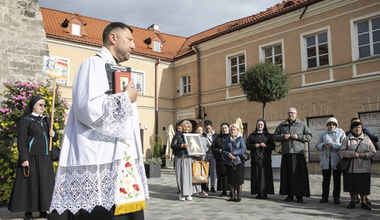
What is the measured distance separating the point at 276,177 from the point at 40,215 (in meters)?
8.31

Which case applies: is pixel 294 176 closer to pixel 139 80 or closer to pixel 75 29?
pixel 139 80

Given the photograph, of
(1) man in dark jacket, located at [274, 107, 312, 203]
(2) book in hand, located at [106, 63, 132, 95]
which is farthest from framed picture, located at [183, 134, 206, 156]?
(2) book in hand, located at [106, 63, 132, 95]

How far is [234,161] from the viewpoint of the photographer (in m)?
8.23

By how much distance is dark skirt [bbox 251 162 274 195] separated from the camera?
837 cm

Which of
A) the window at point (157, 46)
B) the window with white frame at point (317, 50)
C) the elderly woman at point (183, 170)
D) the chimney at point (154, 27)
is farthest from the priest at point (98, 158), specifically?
the chimney at point (154, 27)

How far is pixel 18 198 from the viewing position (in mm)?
5762

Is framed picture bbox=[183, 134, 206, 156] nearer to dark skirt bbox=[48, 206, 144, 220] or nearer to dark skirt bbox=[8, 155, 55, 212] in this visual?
dark skirt bbox=[8, 155, 55, 212]

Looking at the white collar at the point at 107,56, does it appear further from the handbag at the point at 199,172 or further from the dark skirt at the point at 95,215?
the handbag at the point at 199,172

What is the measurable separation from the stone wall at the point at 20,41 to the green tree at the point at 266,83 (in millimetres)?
7988

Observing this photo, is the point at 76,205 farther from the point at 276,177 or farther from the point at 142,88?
the point at 142,88

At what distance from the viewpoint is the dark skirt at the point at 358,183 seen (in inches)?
263

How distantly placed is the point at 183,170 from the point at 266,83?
6.74 metres

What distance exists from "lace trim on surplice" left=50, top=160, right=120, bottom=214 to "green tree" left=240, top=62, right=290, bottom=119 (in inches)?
470

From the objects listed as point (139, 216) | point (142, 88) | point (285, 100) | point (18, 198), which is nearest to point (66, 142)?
point (139, 216)
